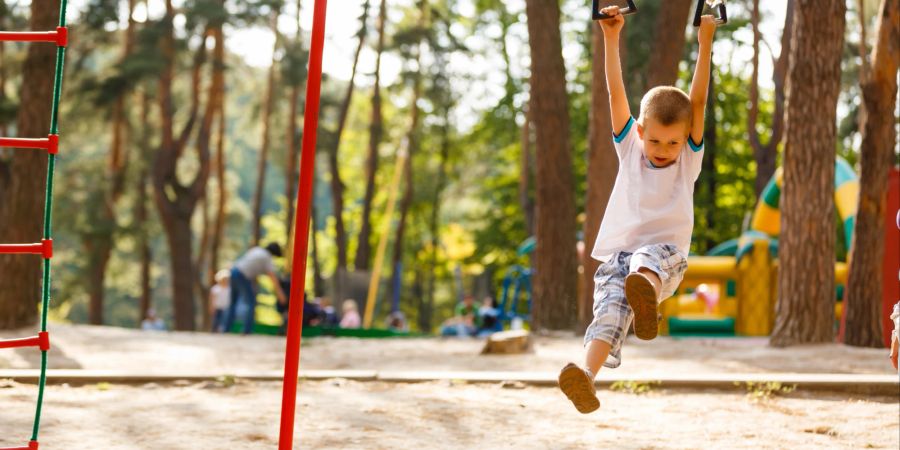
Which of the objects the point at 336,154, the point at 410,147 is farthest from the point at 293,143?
the point at 410,147

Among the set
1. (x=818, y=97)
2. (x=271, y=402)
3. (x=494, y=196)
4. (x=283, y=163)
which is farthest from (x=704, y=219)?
(x=271, y=402)

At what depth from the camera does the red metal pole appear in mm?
4523

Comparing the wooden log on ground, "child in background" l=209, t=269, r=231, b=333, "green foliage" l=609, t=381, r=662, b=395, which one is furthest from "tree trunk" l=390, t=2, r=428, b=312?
"green foliage" l=609, t=381, r=662, b=395

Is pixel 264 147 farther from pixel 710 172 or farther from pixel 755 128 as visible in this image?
pixel 755 128

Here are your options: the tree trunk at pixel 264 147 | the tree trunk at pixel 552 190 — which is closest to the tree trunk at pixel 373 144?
the tree trunk at pixel 264 147

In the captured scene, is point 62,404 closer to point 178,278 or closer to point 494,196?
point 178,278

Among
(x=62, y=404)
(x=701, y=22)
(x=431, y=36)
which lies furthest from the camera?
(x=431, y=36)

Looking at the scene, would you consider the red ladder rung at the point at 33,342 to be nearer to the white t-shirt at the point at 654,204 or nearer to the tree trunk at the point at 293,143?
the white t-shirt at the point at 654,204

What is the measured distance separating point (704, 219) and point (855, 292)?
16950mm

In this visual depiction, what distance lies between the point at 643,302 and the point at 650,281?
9 cm

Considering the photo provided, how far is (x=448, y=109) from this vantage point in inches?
1495

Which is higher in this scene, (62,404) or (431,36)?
(431,36)

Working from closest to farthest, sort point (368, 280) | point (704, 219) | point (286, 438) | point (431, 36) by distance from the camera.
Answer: point (286, 438) < point (368, 280) < point (704, 219) < point (431, 36)

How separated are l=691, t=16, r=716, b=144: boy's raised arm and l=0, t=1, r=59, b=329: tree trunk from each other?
10.4 m
